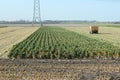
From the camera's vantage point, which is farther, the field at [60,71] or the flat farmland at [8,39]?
the flat farmland at [8,39]

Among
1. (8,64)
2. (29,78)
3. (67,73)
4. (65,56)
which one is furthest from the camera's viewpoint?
(65,56)

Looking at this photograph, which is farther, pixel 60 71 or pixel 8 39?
pixel 8 39

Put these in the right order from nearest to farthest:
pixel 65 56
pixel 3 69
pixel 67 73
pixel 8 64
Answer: pixel 67 73 → pixel 3 69 → pixel 8 64 → pixel 65 56

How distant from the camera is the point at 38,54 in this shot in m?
23.9

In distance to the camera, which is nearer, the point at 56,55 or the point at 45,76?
the point at 45,76

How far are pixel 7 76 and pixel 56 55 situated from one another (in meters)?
9.04

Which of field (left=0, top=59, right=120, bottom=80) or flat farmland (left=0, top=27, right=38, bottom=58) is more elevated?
field (left=0, top=59, right=120, bottom=80)

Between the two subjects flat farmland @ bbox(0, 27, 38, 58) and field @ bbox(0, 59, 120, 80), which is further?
flat farmland @ bbox(0, 27, 38, 58)

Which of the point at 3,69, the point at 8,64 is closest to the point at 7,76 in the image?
the point at 3,69

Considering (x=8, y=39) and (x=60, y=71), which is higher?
(x=60, y=71)

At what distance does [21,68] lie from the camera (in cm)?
1744

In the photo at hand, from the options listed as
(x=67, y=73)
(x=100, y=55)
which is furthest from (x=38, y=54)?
(x=67, y=73)

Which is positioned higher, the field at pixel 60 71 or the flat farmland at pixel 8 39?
the field at pixel 60 71

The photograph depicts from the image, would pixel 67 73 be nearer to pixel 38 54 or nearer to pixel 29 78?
pixel 29 78
